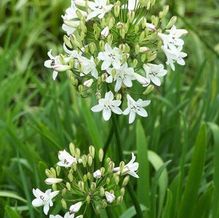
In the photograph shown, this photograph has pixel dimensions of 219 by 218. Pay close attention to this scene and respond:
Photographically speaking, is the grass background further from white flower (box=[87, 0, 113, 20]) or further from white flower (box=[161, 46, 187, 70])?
white flower (box=[87, 0, 113, 20])

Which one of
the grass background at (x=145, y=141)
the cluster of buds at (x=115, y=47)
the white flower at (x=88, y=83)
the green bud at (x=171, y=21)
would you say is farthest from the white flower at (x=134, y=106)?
the grass background at (x=145, y=141)

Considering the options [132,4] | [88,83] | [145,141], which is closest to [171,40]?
[132,4]

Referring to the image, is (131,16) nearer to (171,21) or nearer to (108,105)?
(171,21)

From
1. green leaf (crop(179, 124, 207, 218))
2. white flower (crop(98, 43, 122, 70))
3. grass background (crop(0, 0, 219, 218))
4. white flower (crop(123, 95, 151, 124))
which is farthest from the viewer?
grass background (crop(0, 0, 219, 218))

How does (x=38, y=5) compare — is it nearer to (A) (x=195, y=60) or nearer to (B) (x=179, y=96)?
(A) (x=195, y=60)

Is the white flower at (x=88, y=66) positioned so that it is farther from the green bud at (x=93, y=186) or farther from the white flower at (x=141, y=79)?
the green bud at (x=93, y=186)

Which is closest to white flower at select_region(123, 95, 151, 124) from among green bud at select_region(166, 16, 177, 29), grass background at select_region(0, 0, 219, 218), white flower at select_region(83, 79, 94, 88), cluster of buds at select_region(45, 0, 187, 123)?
cluster of buds at select_region(45, 0, 187, 123)
